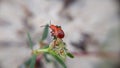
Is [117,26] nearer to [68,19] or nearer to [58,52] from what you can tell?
[68,19]

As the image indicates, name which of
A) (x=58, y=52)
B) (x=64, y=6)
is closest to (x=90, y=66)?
(x=64, y=6)

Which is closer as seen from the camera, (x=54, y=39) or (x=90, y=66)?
(x=54, y=39)

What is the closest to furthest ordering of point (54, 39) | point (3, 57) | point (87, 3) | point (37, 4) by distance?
point (54, 39) → point (3, 57) → point (37, 4) → point (87, 3)

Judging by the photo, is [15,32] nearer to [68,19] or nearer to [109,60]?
[68,19]

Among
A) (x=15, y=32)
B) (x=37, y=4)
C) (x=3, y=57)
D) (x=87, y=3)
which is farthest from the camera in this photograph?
(x=87, y=3)

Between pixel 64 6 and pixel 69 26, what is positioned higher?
pixel 64 6

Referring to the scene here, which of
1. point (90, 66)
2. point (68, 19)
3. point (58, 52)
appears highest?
point (68, 19)
